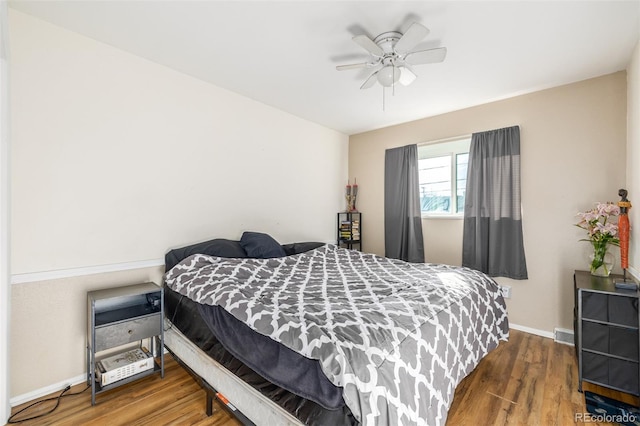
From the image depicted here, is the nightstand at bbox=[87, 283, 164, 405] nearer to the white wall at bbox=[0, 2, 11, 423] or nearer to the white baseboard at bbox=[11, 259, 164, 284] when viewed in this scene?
the white baseboard at bbox=[11, 259, 164, 284]

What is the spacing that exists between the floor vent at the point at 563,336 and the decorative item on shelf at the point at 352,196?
2777 mm

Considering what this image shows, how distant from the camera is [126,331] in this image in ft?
6.57

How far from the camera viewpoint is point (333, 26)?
196 centimetres

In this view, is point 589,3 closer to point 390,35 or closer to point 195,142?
point 390,35

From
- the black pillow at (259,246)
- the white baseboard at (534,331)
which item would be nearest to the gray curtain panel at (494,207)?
the white baseboard at (534,331)

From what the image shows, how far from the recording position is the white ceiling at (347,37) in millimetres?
1788

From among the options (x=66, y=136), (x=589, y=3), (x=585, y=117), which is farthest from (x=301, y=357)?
(x=585, y=117)

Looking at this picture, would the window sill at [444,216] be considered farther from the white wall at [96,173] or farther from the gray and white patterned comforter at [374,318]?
the white wall at [96,173]

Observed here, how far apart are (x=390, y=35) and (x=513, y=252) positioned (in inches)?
99.9

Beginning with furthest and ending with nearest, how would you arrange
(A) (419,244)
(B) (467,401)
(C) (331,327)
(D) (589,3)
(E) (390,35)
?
(A) (419,244)
(E) (390,35)
(B) (467,401)
(D) (589,3)
(C) (331,327)

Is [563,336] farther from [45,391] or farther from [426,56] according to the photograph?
[45,391]

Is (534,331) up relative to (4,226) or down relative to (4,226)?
down

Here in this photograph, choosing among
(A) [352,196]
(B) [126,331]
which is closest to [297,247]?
(A) [352,196]

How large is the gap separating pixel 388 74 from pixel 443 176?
192cm
